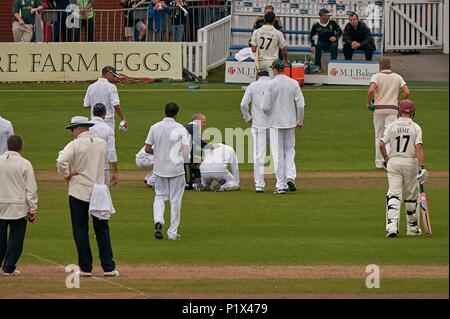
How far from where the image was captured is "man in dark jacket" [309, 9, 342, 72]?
37.2 meters

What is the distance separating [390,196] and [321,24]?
59.0 ft

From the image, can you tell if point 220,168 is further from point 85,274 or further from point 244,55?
point 244,55

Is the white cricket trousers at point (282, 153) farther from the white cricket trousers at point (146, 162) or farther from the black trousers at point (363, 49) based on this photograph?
the black trousers at point (363, 49)

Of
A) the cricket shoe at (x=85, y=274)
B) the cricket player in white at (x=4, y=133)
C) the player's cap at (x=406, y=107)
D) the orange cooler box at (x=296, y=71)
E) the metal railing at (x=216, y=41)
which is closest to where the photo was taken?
the cricket shoe at (x=85, y=274)

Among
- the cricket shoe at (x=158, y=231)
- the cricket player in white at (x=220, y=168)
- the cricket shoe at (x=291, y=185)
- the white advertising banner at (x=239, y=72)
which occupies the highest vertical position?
the white advertising banner at (x=239, y=72)

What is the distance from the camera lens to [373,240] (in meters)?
20.0

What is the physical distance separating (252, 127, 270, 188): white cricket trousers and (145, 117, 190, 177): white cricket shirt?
4.65 metres

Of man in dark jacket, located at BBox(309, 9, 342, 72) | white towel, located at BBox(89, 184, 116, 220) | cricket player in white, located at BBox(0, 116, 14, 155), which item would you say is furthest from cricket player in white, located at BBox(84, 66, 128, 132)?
man in dark jacket, located at BBox(309, 9, 342, 72)

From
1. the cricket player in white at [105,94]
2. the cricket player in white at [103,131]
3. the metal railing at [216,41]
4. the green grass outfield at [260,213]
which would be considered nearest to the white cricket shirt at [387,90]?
the green grass outfield at [260,213]

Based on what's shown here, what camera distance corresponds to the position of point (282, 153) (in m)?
24.4

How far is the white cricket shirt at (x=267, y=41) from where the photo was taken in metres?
30.6
